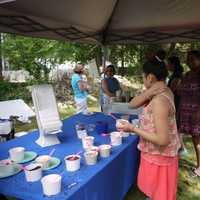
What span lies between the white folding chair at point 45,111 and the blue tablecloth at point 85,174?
0.38 feet

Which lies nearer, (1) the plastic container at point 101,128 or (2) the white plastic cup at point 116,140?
(2) the white plastic cup at point 116,140

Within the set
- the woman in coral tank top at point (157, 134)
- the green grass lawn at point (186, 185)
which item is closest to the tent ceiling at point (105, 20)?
the woman in coral tank top at point (157, 134)

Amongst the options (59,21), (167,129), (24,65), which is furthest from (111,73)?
(24,65)

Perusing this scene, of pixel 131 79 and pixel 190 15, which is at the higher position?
pixel 190 15

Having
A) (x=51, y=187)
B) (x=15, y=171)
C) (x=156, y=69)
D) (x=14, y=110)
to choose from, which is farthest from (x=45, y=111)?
(x=14, y=110)

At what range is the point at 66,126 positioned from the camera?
2.54 meters

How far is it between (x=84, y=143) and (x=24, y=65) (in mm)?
7444

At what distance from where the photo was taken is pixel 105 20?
3953 millimetres

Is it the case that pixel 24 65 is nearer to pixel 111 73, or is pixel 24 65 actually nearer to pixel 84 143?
pixel 111 73

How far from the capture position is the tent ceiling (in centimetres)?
281

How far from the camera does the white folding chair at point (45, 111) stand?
1801mm

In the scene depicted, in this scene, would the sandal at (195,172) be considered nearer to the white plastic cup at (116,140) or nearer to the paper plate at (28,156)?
the white plastic cup at (116,140)

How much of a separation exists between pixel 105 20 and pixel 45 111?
8.39 feet

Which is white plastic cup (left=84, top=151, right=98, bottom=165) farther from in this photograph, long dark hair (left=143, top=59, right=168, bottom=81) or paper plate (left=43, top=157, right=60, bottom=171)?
long dark hair (left=143, top=59, right=168, bottom=81)
